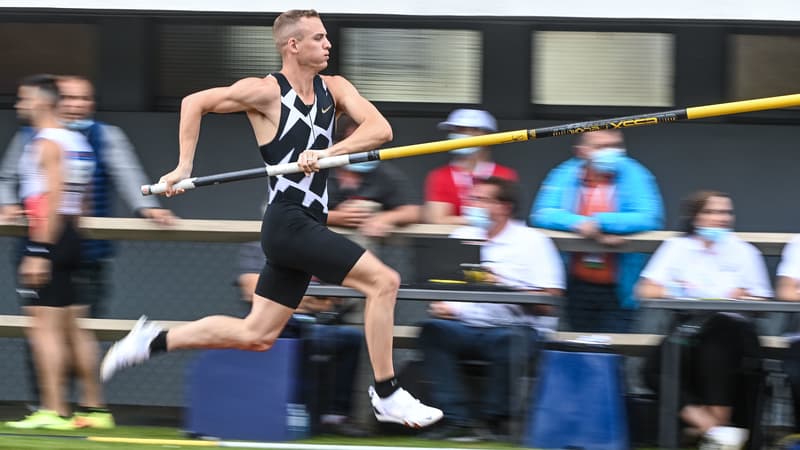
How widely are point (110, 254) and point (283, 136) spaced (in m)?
1.63

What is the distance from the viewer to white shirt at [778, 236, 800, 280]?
6.91 meters

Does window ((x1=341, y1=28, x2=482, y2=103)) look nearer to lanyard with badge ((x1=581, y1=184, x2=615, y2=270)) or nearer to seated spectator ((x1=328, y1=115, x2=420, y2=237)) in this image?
seated spectator ((x1=328, y1=115, x2=420, y2=237))

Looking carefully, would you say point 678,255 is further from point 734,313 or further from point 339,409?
point 339,409

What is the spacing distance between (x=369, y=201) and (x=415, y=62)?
154cm

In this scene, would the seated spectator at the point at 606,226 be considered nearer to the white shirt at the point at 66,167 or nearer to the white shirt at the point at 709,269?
the white shirt at the point at 709,269

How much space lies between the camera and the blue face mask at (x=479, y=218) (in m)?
7.18

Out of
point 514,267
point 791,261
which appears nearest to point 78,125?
point 514,267

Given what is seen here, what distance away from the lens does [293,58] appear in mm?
6316

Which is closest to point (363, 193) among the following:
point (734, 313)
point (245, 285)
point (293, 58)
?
point (245, 285)

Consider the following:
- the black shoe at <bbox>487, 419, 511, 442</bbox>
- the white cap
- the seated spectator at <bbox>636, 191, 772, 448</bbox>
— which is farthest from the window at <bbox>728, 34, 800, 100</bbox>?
the black shoe at <bbox>487, 419, 511, 442</bbox>

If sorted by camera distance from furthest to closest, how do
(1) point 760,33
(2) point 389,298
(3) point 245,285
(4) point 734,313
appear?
(1) point 760,33 → (3) point 245,285 → (4) point 734,313 → (2) point 389,298

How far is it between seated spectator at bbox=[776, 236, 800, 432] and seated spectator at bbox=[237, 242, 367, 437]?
1.92 metres

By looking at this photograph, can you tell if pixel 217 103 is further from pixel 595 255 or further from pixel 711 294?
pixel 711 294

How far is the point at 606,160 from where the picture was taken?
7.29 metres
